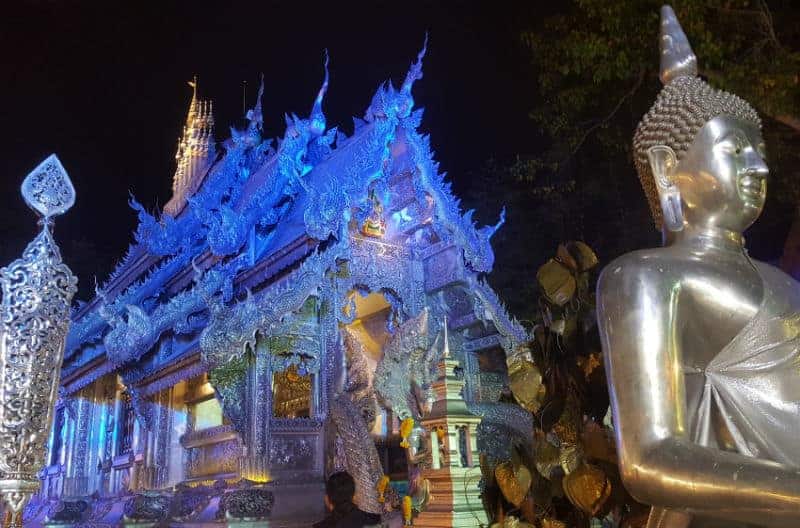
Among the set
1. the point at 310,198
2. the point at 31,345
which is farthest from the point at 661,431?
the point at 310,198

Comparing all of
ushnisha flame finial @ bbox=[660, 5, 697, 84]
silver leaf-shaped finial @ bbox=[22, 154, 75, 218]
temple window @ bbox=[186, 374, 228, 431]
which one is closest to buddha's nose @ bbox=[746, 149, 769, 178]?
ushnisha flame finial @ bbox=[660, 5, 697, 84]

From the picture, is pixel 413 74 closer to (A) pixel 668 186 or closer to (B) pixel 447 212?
(B) pixel 447 212

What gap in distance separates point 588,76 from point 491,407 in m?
5.42

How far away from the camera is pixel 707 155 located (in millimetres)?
1694

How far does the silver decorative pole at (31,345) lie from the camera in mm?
4633

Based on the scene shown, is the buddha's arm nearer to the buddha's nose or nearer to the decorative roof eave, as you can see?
the buddha's nose

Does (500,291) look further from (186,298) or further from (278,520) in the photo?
(278,520)

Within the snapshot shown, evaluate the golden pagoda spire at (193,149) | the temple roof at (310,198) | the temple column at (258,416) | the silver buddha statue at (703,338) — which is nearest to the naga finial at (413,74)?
the temple roof at (310,198)

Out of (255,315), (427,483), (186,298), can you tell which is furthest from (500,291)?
(427,483)

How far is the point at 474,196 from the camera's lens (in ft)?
60.8

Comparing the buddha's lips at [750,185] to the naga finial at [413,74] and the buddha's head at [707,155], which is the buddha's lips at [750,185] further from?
the naga finial at [413,74]

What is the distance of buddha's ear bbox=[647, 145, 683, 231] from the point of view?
1.74 metres

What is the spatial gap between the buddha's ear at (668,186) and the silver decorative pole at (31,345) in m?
4.57

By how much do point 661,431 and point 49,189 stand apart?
5.29m
